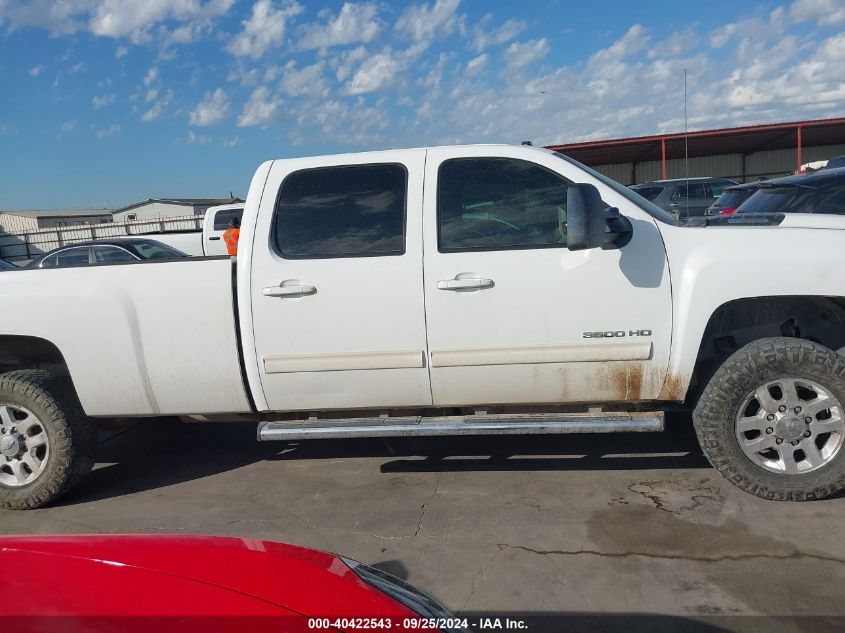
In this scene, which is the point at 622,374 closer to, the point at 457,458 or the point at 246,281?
the point at 457,458

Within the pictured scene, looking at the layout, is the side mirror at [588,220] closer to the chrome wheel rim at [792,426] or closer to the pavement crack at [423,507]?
the chrome wheel rim at [792,426]

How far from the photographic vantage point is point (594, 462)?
4.58 meters

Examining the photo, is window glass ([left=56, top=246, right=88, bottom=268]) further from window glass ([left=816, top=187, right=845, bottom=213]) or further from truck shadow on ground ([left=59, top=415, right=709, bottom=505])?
window glass ([left=816, top=187, right=845, bottom=213])

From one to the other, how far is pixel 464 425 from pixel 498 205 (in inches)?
50.3

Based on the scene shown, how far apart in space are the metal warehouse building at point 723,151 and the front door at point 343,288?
20347 mm

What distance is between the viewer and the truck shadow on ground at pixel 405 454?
181 inches

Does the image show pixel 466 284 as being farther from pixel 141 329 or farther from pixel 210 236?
pixel 210 236

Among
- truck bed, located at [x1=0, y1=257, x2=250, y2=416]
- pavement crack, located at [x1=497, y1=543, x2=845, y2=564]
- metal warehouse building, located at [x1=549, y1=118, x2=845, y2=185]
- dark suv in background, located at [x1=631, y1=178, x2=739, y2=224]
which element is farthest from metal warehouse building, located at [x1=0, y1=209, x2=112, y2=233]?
pavement crack, located at [x1=497, y1=543, x2=845, y2=564]

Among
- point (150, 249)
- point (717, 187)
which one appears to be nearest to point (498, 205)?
point (150, 249)

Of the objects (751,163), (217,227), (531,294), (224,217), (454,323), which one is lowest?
(454,323)

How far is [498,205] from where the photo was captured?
403 cm

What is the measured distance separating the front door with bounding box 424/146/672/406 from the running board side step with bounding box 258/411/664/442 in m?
0.10

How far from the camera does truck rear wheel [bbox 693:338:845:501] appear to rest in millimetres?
3691

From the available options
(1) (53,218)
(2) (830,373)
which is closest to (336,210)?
(2) (830,373)
